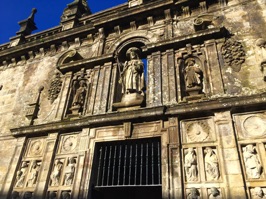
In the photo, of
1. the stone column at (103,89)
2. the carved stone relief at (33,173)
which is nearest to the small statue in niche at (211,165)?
the stone column at (103,89)

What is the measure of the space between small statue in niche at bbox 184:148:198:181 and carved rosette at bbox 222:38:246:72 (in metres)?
2.76

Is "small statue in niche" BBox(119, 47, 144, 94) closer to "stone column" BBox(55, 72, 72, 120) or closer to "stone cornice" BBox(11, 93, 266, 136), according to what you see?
"stone cornice" BBox(11, 93, 266, 136)

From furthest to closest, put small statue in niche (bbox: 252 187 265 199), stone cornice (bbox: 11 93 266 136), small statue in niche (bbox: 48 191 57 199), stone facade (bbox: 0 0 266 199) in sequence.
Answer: small statue in niche (bbox: 48 191 57 199) → stone cornice (bbox: 11 93 266 136) → stone facade (bbox: 0 0 266 199) → small statue in niche (bbox: 252 187 265 199)

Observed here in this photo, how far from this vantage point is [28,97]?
985 centimetres

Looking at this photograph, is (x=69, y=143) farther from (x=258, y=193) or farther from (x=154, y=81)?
(x=258, y=193)

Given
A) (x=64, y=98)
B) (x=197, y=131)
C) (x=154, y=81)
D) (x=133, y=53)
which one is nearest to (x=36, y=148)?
(x=64, y=98)

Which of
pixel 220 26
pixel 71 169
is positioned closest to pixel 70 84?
pixel 71 169

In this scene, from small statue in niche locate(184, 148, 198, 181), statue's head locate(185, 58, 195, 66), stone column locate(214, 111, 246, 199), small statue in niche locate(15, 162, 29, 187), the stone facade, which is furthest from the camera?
statue's head locate(185, 58, 195, 66)

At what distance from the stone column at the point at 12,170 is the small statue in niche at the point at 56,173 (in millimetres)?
1407

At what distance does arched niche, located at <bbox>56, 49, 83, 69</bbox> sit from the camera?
9.70 m

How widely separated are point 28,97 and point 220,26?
24.6ft

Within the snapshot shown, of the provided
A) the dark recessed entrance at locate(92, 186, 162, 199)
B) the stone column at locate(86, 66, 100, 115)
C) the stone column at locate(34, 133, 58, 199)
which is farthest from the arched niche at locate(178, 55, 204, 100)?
the stone column at locate(34, 133, 58, 199)

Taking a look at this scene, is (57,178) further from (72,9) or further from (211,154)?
(72,9)

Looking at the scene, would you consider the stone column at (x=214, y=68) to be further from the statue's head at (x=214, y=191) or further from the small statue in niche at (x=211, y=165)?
the statue's head at (x=214, y=191)
